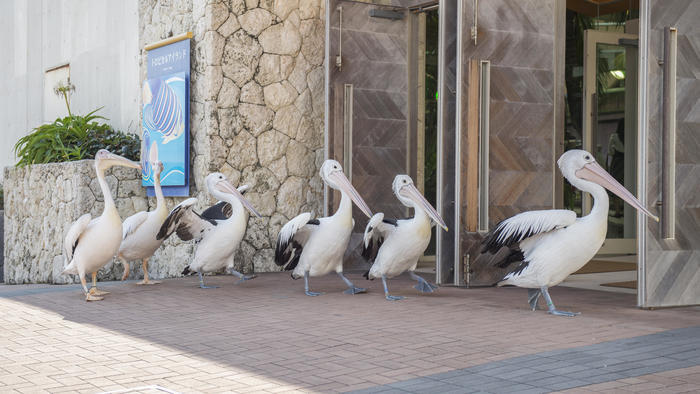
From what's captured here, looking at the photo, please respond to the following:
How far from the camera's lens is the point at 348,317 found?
6.59m

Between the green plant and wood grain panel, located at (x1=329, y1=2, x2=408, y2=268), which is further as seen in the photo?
the green plant

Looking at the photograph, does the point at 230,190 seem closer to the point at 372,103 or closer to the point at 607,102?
the point at 372,103

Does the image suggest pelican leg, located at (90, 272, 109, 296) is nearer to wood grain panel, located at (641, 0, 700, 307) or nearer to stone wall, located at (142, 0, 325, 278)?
stone wall, located at (142, 0, 325, 278)

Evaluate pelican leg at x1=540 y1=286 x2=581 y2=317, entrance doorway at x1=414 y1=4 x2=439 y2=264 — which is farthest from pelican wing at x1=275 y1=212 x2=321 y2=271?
entrance doorway at x1=414 y1=4 x2=439 y2=264

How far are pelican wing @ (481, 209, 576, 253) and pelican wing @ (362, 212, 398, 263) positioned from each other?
3.86ft

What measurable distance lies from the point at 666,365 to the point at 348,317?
2692mm

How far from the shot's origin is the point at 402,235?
24.7ft

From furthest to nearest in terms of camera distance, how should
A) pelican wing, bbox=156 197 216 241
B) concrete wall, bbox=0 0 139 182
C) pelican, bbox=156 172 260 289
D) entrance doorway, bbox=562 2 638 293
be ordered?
concrete wall, bbox=0 0 139 182 < entrance doorway, bbox=562 2 638 293 < pelican, bbox=156 172 260 289 < pelican wing, bbox=156 197 216 241

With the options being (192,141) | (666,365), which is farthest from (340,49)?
(666,365)

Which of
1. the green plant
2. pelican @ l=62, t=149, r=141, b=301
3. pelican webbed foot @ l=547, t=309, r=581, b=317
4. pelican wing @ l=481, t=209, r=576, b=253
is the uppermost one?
the green plant

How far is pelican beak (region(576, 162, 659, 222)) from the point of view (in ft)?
21.4

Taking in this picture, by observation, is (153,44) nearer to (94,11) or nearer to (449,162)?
(94,11)

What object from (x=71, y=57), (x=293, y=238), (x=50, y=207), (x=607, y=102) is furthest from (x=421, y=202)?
(x=71, y=57)

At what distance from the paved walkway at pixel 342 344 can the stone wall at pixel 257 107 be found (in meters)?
2.50
